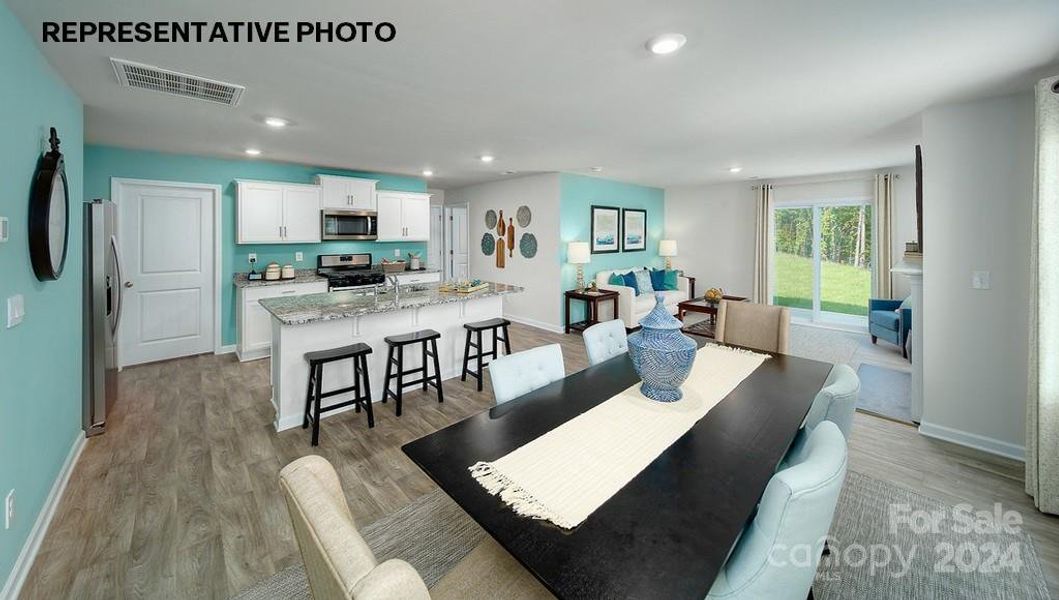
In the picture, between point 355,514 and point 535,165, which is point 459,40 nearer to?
point 355,514

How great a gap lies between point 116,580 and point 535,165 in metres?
5.09

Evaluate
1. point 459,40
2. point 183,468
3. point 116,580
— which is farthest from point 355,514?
point 459,40

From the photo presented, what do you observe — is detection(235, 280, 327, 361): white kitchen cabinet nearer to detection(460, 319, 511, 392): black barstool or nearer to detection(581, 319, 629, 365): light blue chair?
detection(460, 319, 511, 392): black barstool

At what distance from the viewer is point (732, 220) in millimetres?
7383

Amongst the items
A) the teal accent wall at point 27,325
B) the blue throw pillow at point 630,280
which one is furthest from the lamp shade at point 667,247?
the teal accent wall at point 27,325

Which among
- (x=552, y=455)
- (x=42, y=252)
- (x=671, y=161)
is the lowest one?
(x=552, y=455)

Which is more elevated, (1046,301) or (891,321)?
(1046,301)

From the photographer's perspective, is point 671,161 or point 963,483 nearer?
point 963,483

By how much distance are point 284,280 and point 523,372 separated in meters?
4.24

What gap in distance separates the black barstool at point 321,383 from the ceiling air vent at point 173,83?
6.06 ft

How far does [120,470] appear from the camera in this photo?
2531mm

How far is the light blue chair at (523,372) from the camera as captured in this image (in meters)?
1.85

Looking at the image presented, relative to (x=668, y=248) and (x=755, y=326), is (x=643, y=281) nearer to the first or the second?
(x=668, y=248)

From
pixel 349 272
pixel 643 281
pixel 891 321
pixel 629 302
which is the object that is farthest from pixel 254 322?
pixel 891 321
